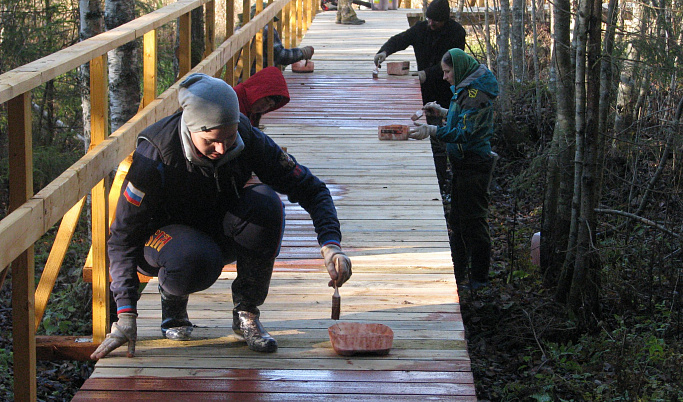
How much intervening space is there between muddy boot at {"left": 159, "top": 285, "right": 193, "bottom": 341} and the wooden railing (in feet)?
0.96

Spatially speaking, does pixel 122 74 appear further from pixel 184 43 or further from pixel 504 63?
pixel 504 63

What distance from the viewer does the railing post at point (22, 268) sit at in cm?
251

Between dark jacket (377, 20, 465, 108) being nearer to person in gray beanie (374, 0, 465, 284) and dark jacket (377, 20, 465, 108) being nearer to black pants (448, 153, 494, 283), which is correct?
person in gray beanie (374, 0, 465, 284)

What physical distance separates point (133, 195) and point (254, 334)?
0.73 m

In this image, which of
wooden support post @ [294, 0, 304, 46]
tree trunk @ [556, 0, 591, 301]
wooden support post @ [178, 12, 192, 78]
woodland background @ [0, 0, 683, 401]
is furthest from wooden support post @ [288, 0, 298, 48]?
tree trunk @ [556, 0, 591, 301]

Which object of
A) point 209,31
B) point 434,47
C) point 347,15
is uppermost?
point 347,15

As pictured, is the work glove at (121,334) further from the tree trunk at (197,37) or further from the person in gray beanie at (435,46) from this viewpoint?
the tree trunk at (197,37)

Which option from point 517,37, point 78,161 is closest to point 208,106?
point 78,161

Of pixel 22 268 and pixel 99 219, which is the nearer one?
pixel 22 268

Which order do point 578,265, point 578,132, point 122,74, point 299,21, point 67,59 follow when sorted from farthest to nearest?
point 299,21
point 122,74
point 578,265
point 578,132
point 67,59

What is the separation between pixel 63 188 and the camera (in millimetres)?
2801

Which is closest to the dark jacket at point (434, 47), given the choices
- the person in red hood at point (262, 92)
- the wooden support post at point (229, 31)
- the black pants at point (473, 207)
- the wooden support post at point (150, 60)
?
the wooden support post at point (229, 31)

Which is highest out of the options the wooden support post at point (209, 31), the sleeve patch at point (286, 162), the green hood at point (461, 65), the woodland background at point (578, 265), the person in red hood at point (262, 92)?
the wooden support post at point (209, 31)

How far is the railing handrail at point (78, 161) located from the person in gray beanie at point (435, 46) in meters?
3.29
